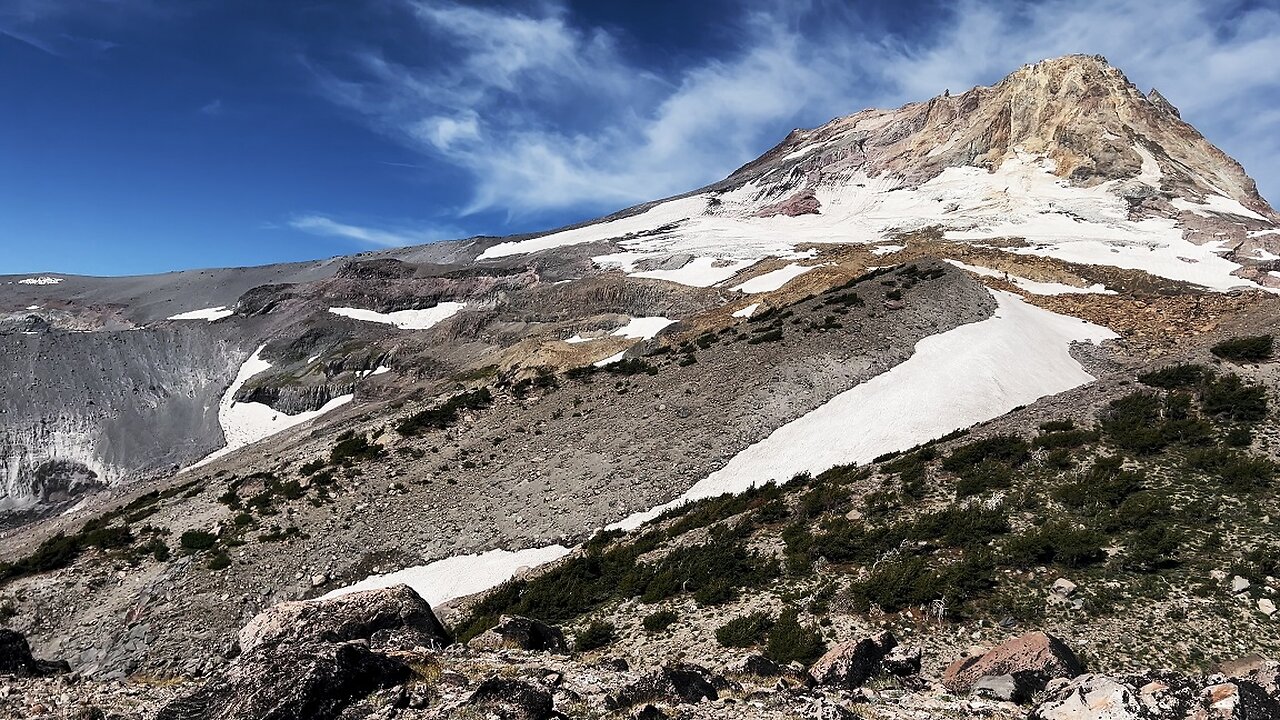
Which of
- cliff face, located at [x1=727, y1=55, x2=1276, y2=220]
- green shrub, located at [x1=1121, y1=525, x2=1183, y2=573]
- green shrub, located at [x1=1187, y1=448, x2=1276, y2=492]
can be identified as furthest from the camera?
cliff face, located at [x1=727, y1=55, x2=1276, y2=220]

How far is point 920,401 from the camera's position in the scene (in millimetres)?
29188

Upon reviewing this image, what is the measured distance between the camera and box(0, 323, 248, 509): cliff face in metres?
64.0

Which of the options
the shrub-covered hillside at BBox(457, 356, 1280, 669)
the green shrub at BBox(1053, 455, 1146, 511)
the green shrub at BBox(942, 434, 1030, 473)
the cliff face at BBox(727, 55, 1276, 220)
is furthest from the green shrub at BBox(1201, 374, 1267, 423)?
the cliff face at BBox(727, 55, 1276, 220)

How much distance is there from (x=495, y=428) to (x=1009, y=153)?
379 ft

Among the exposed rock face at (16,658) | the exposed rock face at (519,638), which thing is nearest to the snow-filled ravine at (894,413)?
the exposed rock face at (519,638)

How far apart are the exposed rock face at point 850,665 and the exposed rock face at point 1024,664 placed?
3.69ft

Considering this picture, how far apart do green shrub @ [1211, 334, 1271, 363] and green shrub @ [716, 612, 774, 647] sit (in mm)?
20689

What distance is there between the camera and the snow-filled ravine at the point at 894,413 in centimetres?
2338

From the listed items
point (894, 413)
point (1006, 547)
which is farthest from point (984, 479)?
point (894, 413)

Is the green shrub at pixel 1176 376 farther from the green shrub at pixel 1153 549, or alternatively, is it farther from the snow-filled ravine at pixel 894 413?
the green shrub at pixel 1153 549

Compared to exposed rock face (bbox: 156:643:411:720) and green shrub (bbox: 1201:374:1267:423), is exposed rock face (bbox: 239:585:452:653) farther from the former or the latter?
green shrub (bbox: 1201:374:1267:423)

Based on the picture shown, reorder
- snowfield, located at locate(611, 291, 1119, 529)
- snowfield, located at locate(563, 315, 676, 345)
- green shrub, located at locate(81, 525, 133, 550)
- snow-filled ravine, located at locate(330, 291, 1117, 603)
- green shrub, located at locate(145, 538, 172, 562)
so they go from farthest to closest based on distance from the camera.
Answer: snowfield, located at locate(563, 315, 676, 345), snowfield, located at locate(611, 291, 1119, 529), green shrub, located at locate(81, 525, 133, 550), green shrub, located at locate(145, 538, 172, 562), snow-filled ravine, located at locate(330, 291, 1117, 603)

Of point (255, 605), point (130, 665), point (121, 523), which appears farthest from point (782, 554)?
point (121, 523)

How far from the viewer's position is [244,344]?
3487 inches
